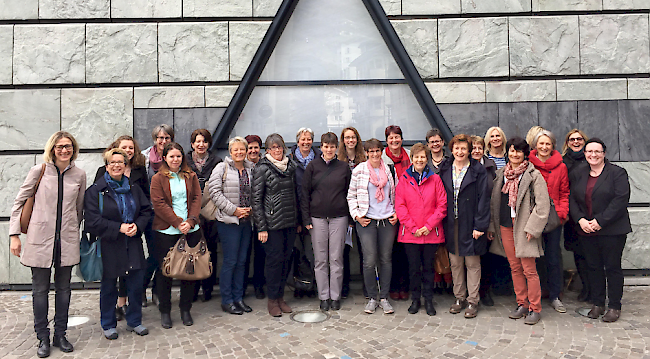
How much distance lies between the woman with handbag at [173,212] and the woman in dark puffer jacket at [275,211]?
2.20 ft

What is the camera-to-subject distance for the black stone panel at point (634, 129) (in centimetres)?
626

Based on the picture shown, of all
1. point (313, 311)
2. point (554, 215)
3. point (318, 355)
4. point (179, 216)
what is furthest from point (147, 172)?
point (554, 215)

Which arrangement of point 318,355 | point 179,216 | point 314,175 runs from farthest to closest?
point 314,175 → point 179,216 → point 318,355

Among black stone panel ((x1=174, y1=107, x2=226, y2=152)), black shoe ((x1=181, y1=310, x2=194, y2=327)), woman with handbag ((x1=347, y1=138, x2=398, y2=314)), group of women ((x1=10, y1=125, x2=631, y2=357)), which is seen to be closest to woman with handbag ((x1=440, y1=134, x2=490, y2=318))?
group of women ((x1=10, y1=125, x2=631, y2=357))

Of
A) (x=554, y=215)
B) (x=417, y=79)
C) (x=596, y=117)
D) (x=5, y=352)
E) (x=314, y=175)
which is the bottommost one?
(x=5, y=352)

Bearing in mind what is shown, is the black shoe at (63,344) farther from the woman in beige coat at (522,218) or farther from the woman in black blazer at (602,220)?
the woman in black blazer at (602,220)

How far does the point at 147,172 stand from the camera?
502cm

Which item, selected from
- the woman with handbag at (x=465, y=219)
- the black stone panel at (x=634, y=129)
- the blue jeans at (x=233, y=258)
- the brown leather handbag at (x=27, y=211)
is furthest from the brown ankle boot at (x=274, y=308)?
the black stone panel at (x=634, y=129)

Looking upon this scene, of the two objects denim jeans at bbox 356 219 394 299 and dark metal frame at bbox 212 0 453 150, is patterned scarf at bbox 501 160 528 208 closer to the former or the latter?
denim jeans at bbox 356 219 394 299

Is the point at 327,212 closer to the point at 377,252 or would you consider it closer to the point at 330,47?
the point at 377,252

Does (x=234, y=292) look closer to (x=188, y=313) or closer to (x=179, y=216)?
(x=188, y=313)

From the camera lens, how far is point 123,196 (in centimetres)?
425

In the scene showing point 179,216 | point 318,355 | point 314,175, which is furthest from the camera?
point 314,175

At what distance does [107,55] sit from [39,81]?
1052mm
